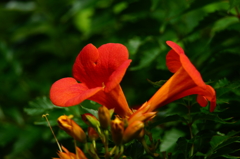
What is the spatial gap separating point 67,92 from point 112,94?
24 cm

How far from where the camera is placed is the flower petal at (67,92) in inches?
66.5

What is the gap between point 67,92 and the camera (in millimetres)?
1820

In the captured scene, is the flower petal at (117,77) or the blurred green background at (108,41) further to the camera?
the blurred green background at (108,41)

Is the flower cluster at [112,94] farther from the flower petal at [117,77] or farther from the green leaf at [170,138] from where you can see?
the green leaf at [170,138]

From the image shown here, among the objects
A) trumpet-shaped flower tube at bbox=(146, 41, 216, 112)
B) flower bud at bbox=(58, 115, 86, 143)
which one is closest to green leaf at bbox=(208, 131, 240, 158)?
trumpet-shaped flower tube at bbox=(146, 41, 216, 112)

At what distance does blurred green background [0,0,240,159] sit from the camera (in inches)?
99.6

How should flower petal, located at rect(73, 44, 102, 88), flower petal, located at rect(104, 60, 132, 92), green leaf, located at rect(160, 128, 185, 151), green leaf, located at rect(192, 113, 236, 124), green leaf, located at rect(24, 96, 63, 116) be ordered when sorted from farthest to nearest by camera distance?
green leaf, located at rect(24, 96, 63, 116) < green leaf, located at rect(160, 128, 185, 151) < flower petal, located at rect(73, 44, 102, 88) < green leaf, located at rect(192, 113, 236, 124) < flower petal, located at rect(104, 60, 132, 92)

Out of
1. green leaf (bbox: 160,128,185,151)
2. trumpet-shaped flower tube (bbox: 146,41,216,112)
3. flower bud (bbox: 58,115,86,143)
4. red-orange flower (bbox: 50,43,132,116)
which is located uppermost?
red-orange flower (bbox: 50,43,132,116)

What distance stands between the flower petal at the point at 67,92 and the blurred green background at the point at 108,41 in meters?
0.55

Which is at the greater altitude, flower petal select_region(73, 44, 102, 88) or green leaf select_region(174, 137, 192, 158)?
flower petal select_region(73, 44, 102, 88)

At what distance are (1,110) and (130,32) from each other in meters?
1.99

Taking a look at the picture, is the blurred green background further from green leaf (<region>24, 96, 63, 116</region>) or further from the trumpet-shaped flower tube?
the trumpet-shaped flower tube

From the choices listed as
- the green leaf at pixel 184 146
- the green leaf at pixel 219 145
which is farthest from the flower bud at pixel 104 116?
the green leaf at pixel 219 145

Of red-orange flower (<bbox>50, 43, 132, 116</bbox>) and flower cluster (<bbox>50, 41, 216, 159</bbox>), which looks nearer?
flower cluster (<bbox>50, 41, 216, 159</bbox>)
